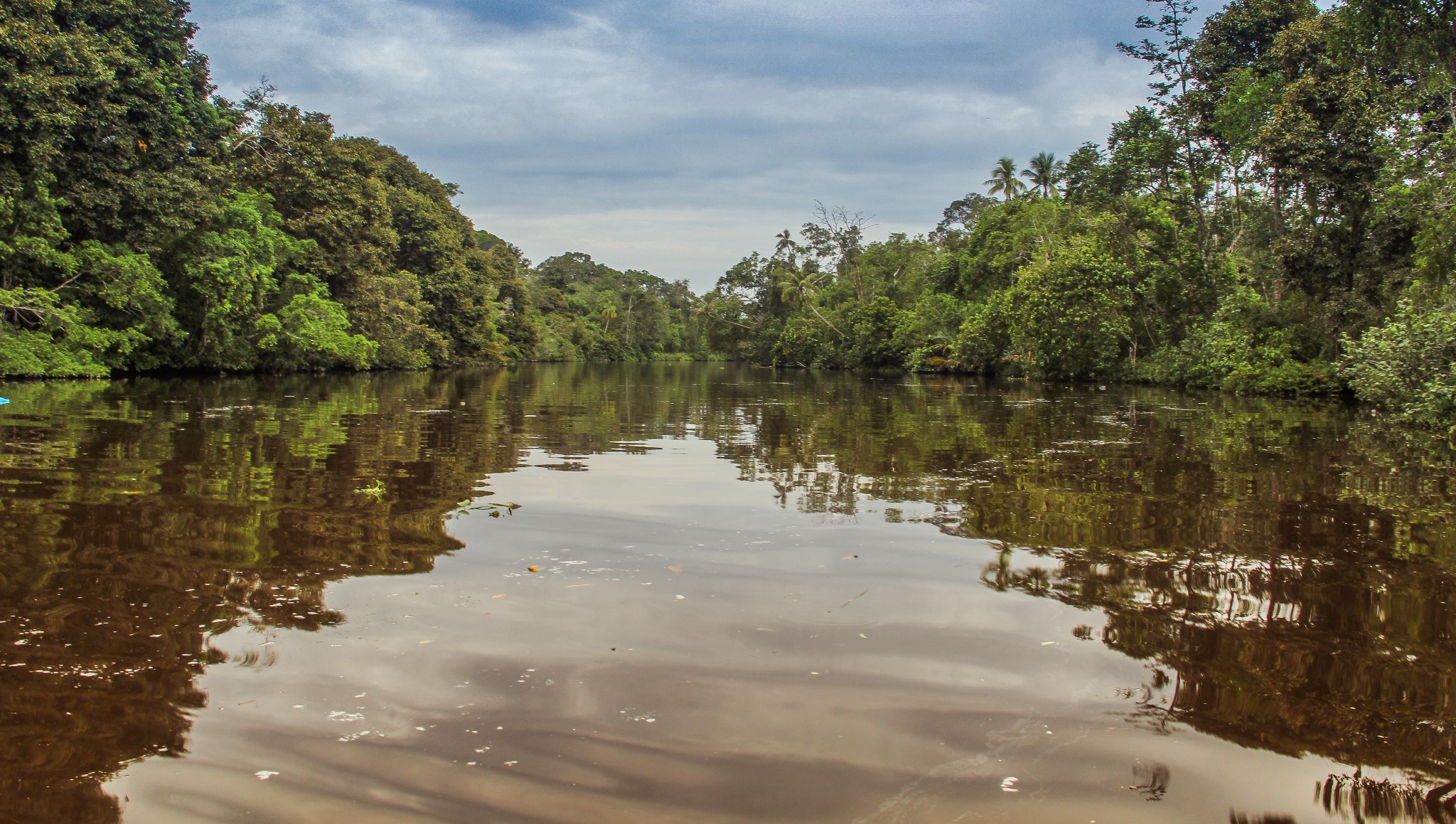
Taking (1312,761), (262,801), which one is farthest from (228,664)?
(1312,761)

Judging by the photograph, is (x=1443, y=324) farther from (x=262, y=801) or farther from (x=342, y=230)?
(x=342, y=230)

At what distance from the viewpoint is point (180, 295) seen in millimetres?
27500

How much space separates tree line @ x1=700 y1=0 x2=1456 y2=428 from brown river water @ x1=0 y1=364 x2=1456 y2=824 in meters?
11.7

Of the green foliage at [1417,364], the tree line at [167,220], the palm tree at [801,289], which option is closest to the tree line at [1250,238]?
the green foliage at [1417,364]

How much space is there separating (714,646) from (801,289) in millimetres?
64977

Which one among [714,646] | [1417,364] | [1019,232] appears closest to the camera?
[714,646]

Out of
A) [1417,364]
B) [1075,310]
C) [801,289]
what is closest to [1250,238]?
[1075,310]

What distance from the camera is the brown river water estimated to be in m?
2.85

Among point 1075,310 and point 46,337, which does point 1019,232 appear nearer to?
point 1075,310

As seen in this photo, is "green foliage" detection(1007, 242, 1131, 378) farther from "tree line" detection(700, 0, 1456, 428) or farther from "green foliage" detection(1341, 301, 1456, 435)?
"green foliage" detection(1341, 301, 1456, 435)

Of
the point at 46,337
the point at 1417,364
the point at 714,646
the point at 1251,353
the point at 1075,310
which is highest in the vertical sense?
the point at 1075,310

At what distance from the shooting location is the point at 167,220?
2458 cm

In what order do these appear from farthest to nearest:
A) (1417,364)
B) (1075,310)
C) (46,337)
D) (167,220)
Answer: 1. (1075,310)
2. (167,220)
3. (46,337)
4. (1417,364)

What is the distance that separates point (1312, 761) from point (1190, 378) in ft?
103
